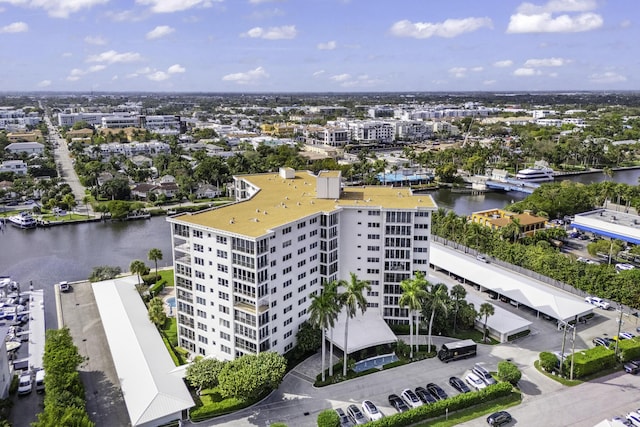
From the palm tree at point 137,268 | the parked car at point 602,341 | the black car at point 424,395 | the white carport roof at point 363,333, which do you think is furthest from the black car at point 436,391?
the palm tree at point 137,268

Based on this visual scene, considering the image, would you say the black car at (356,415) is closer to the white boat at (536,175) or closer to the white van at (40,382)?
the white van at (40,382)

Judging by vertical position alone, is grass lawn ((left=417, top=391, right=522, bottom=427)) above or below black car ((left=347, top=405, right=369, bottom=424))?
below

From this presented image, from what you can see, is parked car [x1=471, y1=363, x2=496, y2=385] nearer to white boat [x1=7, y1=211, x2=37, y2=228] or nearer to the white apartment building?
the white apartment building

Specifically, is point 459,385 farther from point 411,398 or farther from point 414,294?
point 414,294

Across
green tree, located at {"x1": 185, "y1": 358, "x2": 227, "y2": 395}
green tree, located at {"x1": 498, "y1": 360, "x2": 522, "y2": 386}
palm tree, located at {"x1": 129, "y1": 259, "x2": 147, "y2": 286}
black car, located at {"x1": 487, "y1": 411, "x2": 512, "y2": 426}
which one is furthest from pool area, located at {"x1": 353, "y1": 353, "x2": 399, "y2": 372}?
palm tree, located at {"x1": 129, "y1": 259, "x2": 147, "y2": 286}

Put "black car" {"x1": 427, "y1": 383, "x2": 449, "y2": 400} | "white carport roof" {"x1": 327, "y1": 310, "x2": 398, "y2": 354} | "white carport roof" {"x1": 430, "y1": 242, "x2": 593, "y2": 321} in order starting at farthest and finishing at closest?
"white carport roof" {"x1": 430, "y1": 242, "x2": 593, "y2": 321}
"white carport roof" {"x1": 327, "y1": 310, "x2": 398, "y2": 354}
"black car" {"x1": 427, "y1": 383, "x2": 449, "y2": 400}

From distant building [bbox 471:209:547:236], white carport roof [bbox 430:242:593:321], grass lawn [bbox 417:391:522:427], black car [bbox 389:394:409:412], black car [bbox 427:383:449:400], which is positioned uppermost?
distant building [bbox 471:209:547:236]
